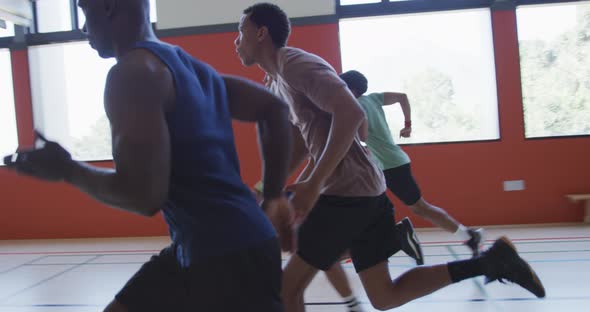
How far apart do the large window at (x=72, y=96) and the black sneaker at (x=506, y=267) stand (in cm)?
506

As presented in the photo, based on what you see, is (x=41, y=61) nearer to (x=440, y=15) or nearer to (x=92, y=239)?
(x=92, y=239)

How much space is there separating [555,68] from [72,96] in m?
5.53

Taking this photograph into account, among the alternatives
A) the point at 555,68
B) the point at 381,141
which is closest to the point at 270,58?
the point at 381,141

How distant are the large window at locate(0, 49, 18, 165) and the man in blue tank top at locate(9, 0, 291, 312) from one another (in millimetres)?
6133

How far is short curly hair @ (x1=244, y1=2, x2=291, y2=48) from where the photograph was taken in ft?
5.96

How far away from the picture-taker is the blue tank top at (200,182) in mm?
995

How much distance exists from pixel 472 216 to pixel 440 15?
2.19 m

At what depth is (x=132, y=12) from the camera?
1.07 meters

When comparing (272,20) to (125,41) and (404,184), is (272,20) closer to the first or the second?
(125,41)

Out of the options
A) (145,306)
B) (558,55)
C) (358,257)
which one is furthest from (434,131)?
(145,306)

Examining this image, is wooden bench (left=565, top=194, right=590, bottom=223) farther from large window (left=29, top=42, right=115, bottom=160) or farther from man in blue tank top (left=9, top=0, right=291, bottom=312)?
large window (left=29, top=42, right=115, bottom=160)

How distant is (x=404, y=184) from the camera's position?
3.62 m

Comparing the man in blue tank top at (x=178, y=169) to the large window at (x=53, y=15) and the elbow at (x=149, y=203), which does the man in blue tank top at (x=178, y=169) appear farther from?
the large window at (x=53, y=15)

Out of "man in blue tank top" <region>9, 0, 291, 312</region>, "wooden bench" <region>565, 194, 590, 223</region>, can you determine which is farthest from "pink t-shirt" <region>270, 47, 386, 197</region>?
"wooden bench" <region>565, 194, 590, 223</region>
